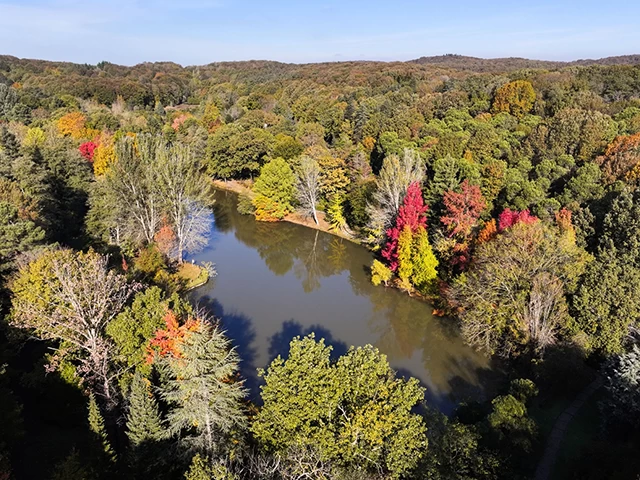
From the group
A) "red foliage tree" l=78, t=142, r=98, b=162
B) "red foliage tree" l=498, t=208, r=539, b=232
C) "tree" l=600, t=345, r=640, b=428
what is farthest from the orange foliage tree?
"red foliage tree" l=78, t=142, r=98, b=162

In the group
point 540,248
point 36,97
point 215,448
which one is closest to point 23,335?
point 215,448

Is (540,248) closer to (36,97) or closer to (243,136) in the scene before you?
(243,136)

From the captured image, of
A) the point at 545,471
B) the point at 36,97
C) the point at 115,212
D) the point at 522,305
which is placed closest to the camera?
the point at 545,471

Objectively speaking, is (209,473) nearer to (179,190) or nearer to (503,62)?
(179,190)

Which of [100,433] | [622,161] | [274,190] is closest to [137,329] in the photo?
[100,433]

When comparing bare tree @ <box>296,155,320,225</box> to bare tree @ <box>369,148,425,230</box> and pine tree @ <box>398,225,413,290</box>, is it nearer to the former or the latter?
bare tree @ <box>369,148,425,230</box>
